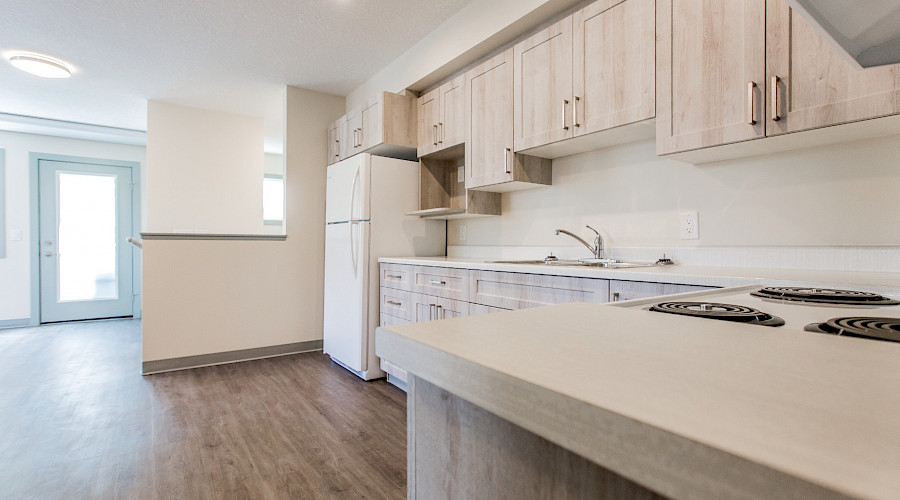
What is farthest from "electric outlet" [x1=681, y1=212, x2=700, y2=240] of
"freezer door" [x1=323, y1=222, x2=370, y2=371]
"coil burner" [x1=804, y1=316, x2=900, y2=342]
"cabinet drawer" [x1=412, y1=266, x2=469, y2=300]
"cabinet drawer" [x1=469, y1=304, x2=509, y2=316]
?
"freezer door" [x1=323, y1=222, x2=370, y2=371]

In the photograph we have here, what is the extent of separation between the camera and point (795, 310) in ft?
2.41

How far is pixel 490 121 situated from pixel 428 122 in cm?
75

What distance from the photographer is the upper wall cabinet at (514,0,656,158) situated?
182 centimetres

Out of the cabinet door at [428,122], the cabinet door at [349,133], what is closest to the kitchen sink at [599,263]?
the cabinet door at [428,122]

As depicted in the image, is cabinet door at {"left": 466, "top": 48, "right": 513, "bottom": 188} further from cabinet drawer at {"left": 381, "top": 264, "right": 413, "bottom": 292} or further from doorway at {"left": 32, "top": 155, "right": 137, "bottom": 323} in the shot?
doorway at {"left": 32, "top": 155, "right": 137, "bottom": 323}

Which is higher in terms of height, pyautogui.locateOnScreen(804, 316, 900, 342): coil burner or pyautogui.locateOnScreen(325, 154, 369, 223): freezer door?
pyautogui.locateOnScreen(325, 154, 369, 223): freezer door

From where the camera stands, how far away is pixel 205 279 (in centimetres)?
352

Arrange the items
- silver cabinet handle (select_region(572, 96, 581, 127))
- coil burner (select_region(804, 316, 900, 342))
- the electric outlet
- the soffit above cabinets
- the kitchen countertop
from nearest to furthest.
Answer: coil burner (select_region(804, 316, 900, 342)) → the soffit above cabinets → the kitchen countertop → the electric outlet → silver cabinet handle (select_region(572, 96, 581, 127))

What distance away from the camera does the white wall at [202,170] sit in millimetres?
4340

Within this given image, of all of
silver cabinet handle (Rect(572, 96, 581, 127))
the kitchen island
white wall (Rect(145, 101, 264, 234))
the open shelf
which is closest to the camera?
the kitchen island

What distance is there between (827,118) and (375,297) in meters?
2.60

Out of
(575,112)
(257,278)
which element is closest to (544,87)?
(575,112)

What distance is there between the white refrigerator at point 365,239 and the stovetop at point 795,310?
2.45m

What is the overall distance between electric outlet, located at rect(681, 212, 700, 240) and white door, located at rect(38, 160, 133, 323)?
6.34 meters
